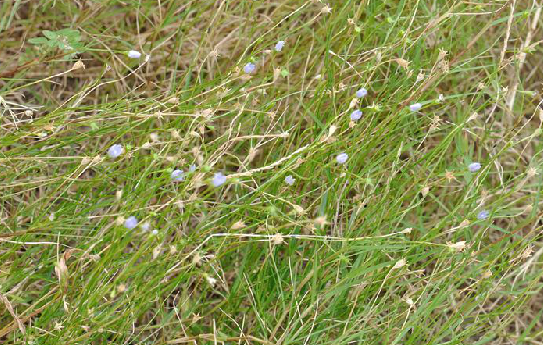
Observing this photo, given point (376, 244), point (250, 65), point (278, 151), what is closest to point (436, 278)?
point (376, 244)

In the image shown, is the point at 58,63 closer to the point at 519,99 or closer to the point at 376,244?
the point at 376,244

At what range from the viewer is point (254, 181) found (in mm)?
2053

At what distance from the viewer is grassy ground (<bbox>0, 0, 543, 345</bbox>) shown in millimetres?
2152

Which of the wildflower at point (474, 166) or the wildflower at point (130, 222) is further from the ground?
the wildflower at point (130, 222)

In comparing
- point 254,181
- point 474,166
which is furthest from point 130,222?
point 474,166

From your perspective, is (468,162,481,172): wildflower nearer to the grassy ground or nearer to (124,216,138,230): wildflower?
the grassy ground

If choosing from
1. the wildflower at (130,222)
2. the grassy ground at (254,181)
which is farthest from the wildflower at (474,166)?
the wildflower at (130,222)

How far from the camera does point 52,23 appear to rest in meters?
2.74

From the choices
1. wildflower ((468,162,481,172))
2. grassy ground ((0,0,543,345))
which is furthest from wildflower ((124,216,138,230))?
wildflower ((468,162,481,172))

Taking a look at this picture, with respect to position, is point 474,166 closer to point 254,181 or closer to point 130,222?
point 254,181

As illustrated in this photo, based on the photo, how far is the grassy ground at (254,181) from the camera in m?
2.15

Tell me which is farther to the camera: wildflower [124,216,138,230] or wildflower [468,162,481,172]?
wildflower [468,162,481,172]

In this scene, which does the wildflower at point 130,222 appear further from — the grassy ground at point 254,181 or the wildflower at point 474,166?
the wildflower at point 474,166

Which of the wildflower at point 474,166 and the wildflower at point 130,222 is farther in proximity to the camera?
the wildflower at point 474,166
